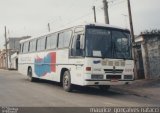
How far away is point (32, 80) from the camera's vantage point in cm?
2284

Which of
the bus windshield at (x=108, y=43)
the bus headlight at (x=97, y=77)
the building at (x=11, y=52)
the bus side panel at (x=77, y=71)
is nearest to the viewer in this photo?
the bus headlight at (x=97, y=77)

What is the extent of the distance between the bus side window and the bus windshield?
29 cm

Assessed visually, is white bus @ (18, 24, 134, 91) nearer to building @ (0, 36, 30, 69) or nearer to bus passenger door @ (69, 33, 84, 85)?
bus passenger door @ (69, 33, 84, 85)

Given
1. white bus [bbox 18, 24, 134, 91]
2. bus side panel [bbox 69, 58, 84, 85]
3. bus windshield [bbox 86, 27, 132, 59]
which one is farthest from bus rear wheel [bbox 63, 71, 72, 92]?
bus windshield [bbox 86, 27, 132, 59]

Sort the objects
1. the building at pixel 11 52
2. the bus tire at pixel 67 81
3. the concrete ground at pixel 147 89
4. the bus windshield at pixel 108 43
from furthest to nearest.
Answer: the building at pixel 11 52
the bus tire at pixel 67 81
the concrete ground at pixel 147 89
the bus windshield at pixel 108 43

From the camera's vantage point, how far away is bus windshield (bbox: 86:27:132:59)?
47.0 ft

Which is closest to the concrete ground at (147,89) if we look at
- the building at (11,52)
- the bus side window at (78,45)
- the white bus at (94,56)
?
the white bus at (94,56)

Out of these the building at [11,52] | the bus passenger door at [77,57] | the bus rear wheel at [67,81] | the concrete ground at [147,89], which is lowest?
the concrete ground at [147,89]

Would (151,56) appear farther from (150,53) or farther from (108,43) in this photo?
(108,43)

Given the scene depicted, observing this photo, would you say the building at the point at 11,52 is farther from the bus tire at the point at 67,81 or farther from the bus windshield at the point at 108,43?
the bus windshield at the point at 108,43

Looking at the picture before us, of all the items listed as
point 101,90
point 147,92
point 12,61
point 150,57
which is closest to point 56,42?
point 101,90

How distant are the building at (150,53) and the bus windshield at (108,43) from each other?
7.30 metres

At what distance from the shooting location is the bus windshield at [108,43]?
14.3 m

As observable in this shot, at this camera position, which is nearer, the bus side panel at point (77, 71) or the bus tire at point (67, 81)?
the bus side panel at point (77, 71)
